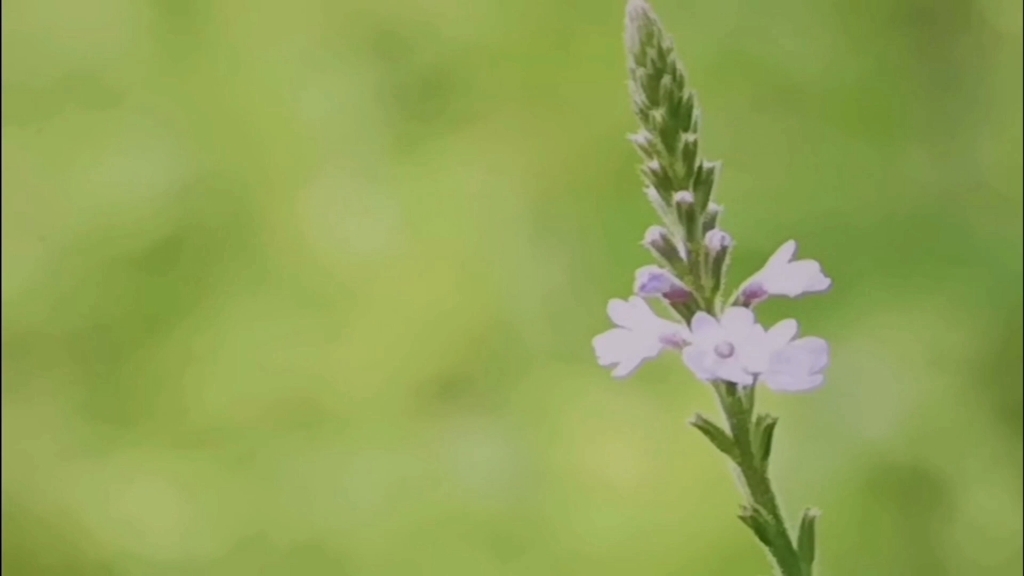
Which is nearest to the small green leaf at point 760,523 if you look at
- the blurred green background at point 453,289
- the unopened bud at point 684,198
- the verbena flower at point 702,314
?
the verbena flower at point 702,314

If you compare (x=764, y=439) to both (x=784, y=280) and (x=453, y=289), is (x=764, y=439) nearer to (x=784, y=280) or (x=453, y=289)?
(x=784, y=280)

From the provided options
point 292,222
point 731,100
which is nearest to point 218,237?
point 292,222

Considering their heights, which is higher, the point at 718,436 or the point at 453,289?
the point at 453,289

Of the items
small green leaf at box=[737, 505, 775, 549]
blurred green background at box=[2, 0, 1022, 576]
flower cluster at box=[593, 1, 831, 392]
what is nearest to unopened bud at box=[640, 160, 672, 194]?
flower cluster at box=[593, 1, 831, 392]

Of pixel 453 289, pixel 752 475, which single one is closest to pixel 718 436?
pixel 752 475

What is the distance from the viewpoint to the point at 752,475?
41 cm

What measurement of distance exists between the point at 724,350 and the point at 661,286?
0.03 metres

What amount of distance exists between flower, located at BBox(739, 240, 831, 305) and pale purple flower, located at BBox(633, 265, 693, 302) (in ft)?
0.12

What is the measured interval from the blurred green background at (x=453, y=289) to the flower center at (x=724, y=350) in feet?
2.19

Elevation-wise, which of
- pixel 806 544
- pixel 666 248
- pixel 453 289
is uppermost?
pixel 453 289

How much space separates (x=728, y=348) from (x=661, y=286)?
0.03m

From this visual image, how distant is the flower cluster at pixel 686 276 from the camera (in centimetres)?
40

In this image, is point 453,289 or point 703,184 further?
point 453,289

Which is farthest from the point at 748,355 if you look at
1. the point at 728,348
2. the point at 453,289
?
the point at 453,289
